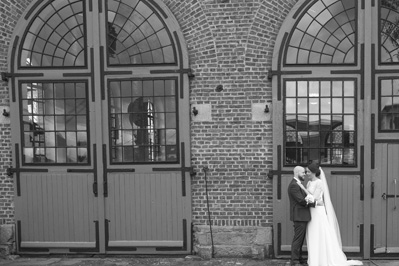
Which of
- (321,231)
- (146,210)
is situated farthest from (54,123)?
(321,231)

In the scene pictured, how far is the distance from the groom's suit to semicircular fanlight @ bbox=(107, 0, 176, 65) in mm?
3352

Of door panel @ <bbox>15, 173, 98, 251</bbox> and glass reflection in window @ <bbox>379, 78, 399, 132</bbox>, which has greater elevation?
glass reflection in window @ <bbox>379, 78, 399, 132</bbox>

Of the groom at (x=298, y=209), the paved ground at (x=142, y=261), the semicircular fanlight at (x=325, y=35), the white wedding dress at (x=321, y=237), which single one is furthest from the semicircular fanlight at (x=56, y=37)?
the white wedding dress at (x=321, y=237)

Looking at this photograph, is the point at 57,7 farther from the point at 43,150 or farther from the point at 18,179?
the point at 18,179

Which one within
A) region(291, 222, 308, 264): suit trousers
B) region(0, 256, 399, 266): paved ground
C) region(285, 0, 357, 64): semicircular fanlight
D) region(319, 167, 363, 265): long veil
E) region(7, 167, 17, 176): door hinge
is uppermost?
region(285, 0, 357, 64): semicircular fanlight

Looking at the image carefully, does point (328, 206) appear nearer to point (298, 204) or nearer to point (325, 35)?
point (298, 204)

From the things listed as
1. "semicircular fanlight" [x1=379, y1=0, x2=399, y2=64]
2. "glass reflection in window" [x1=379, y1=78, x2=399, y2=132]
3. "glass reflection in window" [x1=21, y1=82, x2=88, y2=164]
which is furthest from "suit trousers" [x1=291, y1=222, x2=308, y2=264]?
"glass reflection in window" [x1=21, y1=82, x2=88, y2=164]

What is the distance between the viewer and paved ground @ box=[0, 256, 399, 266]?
713 cm

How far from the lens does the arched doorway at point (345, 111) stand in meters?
7.14

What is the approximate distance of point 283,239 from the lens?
24.1 ft

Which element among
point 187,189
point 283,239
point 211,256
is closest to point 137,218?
point 187,189

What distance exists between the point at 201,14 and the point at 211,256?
4710mm

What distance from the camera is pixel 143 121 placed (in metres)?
7.54

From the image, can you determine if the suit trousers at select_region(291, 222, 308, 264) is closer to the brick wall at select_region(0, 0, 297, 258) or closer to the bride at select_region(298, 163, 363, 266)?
the bride at select_region(298, 163, 363, 266)
